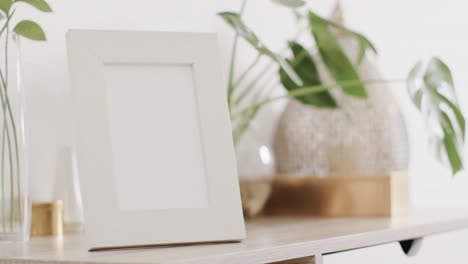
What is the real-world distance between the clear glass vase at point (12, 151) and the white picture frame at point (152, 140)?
124 mm

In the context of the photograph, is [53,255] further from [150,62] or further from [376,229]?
[376,229]

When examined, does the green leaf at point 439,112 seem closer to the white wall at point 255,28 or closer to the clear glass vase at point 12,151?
the white wall at point 255,28

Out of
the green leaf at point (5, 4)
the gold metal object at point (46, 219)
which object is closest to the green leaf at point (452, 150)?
the gold metal object at point (46, 219)

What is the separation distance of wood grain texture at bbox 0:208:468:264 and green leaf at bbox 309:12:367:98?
0.25 m

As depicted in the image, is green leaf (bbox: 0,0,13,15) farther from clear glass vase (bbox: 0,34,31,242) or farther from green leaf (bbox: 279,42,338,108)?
green leaf (bbox: 279,42,338,108)

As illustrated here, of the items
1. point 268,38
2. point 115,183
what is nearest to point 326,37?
point 268,38

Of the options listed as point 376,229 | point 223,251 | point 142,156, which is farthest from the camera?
point 376,229

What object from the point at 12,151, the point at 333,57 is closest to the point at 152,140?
the point at 12,151

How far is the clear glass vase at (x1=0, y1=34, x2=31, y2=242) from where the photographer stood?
3.73 ft

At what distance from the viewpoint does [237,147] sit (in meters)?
1.66

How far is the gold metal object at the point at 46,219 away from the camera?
1.28 meters

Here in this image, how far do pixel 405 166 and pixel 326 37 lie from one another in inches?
14.4

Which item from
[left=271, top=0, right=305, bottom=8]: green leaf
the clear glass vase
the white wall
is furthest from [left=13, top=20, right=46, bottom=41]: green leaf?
[left=271, top=0, right=305, bottom=8]: green leaf

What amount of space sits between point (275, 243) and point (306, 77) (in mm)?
660
